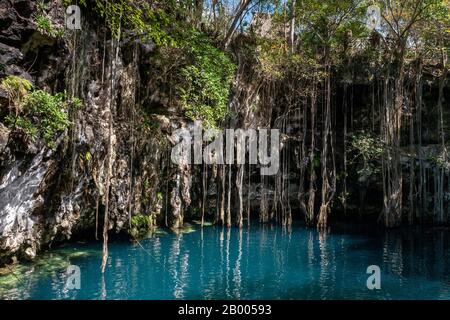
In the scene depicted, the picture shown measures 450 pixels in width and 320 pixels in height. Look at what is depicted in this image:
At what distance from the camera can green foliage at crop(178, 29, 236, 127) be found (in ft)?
38.2

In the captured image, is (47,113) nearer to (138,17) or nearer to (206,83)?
(138,17)

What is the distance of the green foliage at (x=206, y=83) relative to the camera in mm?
11641

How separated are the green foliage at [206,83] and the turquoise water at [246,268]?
3933 mm

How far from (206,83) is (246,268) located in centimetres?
564

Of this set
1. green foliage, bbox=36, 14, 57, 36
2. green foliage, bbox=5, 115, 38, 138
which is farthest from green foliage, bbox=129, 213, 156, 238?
green foliage, bbox=36, 14, 57, 36

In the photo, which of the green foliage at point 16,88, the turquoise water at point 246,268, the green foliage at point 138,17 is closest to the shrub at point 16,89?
the green foliage at point 16,88

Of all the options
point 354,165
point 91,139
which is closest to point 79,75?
point 91,139

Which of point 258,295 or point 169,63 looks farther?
point 169,63

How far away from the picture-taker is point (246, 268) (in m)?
8.96

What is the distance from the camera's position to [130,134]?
1077 centimetres

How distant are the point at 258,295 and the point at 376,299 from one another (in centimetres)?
200

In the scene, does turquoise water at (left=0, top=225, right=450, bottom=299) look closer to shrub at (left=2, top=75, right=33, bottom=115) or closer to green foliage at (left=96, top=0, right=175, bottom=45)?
shrub at (left=2, top=75, right=33, bottom=115)

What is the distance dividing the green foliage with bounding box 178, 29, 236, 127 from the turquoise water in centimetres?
393
